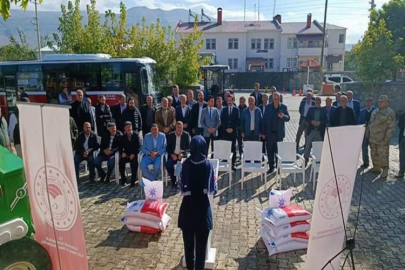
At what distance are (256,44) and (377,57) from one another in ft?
100

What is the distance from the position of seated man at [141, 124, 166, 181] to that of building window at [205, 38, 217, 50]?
41212 mm

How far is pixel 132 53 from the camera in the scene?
21094 mm

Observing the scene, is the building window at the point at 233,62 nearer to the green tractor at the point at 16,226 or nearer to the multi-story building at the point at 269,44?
the multi-story building at the point at 269,44

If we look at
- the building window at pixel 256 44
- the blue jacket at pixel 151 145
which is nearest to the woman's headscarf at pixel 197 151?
the blue jacket at pixel 151 145

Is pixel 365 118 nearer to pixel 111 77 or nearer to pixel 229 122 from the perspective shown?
pixel 229 122

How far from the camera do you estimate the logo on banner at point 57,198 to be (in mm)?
3443

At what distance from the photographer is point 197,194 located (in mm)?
4207

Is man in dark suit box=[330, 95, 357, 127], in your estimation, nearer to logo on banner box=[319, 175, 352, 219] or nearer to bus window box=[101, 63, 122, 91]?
logo on banner box=[319, 175, 352, 219]

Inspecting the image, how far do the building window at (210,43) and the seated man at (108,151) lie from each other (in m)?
40.7

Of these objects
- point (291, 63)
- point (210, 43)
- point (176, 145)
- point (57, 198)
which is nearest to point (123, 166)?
point (176, 145)

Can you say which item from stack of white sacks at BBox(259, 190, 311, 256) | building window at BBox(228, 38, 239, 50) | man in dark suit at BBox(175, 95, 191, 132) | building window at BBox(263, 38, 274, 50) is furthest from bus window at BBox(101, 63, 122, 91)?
building window at BBox(263, 38, 274, 50)

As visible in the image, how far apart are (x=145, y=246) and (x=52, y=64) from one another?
40.2 feet

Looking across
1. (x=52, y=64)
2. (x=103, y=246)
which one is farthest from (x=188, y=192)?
(x=52, y=64)

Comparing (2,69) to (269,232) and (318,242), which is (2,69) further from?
(318,242)
